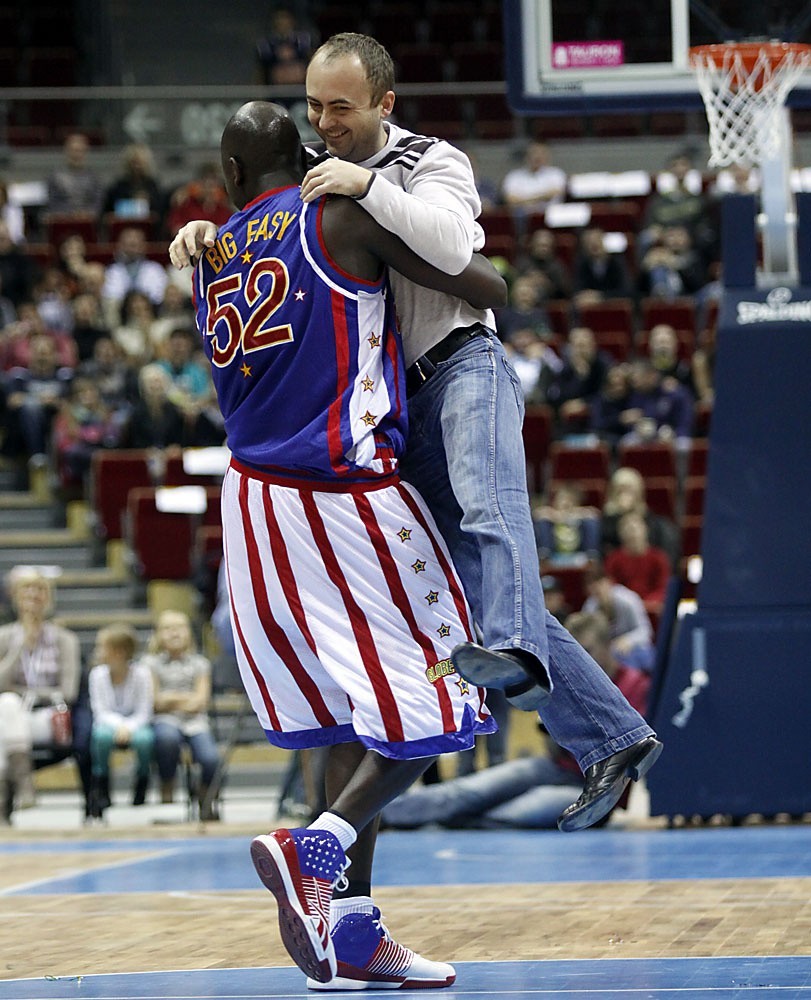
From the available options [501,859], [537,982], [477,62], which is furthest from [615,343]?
[537,982]

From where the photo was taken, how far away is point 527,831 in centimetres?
968

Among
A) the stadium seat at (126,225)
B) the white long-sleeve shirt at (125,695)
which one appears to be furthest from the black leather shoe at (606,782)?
the stadium seat at (126,225)

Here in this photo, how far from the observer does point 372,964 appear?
4594 millimetres

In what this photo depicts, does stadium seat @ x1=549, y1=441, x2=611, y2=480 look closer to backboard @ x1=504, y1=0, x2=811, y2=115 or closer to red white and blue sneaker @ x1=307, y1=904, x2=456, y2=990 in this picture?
backboard @ x1=504, y1=0, x2=811, y2=115

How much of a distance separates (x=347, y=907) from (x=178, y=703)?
7185 mm

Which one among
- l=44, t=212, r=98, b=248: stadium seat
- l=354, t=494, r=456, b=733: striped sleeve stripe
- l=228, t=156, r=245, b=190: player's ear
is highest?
l=44, t=212, r=98, b=248: stadium seat

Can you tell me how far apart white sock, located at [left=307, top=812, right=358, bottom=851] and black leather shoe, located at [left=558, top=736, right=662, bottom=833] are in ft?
1.77

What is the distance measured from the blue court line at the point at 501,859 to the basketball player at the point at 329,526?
8.91 feet

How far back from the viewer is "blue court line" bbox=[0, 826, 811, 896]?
7242 mm


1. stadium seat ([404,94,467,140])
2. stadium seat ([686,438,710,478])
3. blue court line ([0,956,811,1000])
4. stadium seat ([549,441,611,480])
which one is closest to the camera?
blue court line ([0,956,811,1000])

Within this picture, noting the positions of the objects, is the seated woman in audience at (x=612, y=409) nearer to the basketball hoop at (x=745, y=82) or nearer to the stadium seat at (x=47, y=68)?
the basketball hoop at (x=745, y=82)

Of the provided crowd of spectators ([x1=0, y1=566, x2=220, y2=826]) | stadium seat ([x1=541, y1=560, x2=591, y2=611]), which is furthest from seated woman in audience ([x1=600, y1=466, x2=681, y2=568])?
crowd of spectators ([x1=0, y1=566, x2=220, y2=826])

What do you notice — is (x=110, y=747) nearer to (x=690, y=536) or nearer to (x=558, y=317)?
(x=690, y=536)

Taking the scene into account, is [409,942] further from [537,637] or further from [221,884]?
[221,884]
